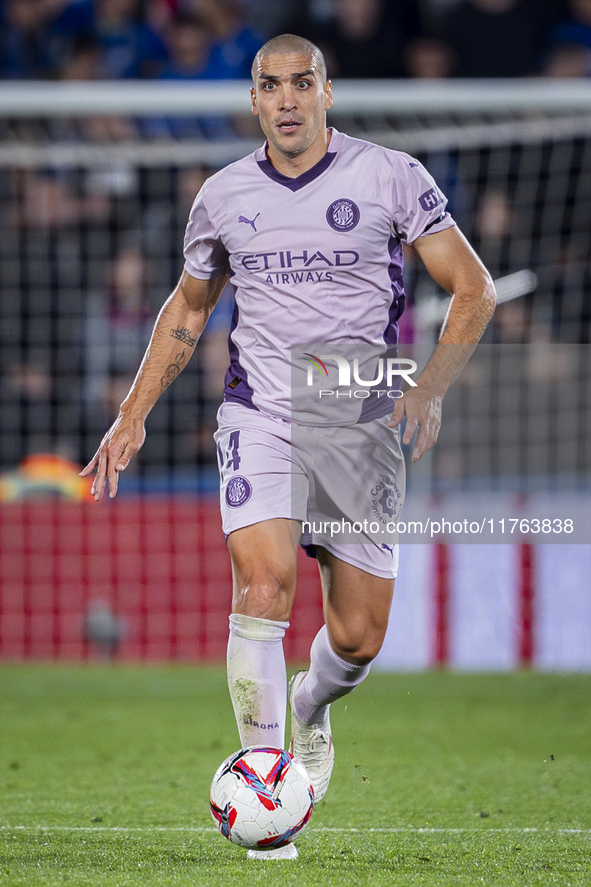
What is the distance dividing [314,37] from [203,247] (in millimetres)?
7286

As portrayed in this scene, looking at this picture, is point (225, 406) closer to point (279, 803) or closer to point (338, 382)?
point (338, 382)

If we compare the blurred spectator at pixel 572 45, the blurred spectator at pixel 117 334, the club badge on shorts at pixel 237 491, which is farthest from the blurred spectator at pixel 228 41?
the club badge on shorts at pixel 237 491

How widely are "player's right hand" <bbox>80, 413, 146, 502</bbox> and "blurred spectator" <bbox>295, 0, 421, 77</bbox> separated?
7283 mm

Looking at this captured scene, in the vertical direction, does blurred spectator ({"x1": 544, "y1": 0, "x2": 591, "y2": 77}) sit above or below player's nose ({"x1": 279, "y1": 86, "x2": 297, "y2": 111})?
above

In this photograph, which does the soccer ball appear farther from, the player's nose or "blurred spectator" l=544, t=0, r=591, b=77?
"blurred spectator" l=544, t=0, r=591, b=77

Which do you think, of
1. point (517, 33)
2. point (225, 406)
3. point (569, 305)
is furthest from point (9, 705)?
point (517, 33)

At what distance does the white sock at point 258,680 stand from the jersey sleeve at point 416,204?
4.38 feet

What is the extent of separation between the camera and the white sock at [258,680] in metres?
3.62

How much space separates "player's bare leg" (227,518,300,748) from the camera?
3629 millimetres

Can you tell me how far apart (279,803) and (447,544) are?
204 inches

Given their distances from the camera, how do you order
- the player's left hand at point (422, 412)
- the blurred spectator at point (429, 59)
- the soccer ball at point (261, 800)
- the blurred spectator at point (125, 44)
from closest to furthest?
1. the soccer ball at point (261, 800)
2. the player's left hand at point (422, 412)
3. the blurred spectator at point (429, 59)
4. the blurred spectator at point (125, 44)

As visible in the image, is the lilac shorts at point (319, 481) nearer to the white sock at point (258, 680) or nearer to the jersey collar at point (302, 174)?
the white sock at point (258, 680)

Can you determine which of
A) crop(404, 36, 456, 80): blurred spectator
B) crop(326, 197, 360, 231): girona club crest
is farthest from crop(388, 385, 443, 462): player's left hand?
crop(404, 36, 456, 80): blurred spectator

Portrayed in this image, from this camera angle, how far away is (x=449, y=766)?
547cm
